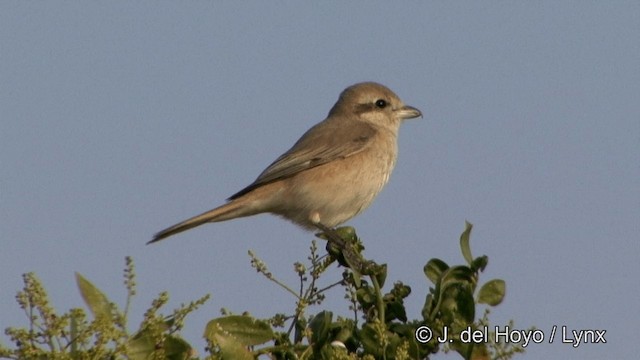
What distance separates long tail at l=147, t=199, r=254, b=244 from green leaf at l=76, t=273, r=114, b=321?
3.23m

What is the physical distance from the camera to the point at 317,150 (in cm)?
776

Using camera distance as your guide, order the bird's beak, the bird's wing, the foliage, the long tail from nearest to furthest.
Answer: the foliage → the long tail → the bird's wing → the bird's beak

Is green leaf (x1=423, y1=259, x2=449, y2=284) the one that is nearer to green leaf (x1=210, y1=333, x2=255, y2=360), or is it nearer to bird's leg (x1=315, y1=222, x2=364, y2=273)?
bird's leg (x1=315, y1=222, x2=364, y2=273)

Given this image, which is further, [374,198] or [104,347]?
[374,198]

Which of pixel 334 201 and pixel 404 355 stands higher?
pixel 334 201

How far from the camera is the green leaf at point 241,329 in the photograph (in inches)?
124

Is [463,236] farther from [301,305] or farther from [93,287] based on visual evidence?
[93,287]

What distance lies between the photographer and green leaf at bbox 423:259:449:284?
369 cm

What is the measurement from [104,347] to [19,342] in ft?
0.76

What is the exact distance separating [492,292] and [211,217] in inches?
138

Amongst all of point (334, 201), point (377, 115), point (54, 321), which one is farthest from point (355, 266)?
point (377, 115)

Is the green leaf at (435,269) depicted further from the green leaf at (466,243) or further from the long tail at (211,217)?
the long tail at (211,217)

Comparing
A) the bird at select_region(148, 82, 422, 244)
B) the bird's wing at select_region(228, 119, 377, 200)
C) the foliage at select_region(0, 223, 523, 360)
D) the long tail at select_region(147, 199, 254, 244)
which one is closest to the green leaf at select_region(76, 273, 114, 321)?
the foliage at select_region(0, 223, 523, 360)

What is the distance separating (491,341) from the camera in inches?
130
